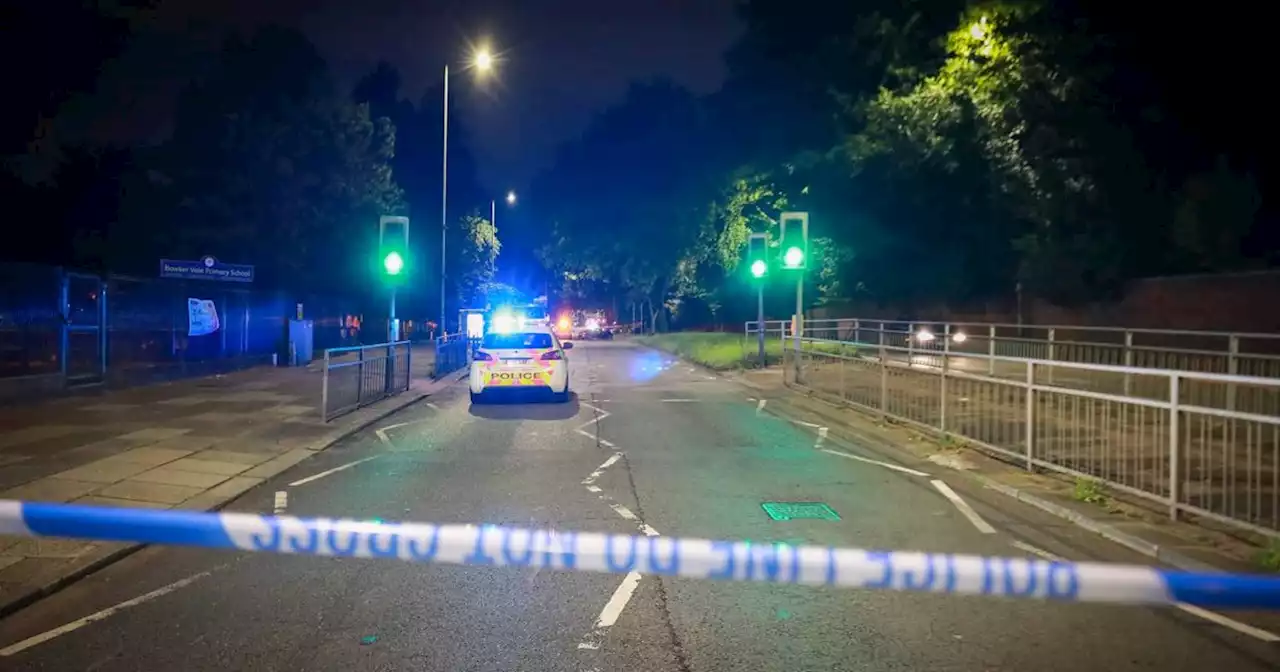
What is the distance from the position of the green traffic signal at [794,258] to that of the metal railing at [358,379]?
889 cm

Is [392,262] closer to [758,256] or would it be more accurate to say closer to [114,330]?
[114,330]

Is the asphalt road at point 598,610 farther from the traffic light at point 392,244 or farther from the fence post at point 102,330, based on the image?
the fence post at point 102,330

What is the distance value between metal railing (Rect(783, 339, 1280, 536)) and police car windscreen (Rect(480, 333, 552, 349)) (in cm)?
629

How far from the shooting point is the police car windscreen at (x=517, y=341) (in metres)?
18.6

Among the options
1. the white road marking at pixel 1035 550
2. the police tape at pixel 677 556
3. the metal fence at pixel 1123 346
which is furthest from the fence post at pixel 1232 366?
the police tape at pixel 677 556

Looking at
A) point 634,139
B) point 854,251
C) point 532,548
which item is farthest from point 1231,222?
point 634,139

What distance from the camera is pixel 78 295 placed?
18.6m

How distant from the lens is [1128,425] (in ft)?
31.0

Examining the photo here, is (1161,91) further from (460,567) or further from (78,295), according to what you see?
(78,295)

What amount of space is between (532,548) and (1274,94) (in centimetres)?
2340

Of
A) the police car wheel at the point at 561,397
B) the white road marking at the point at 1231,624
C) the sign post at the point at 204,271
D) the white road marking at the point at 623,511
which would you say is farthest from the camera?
the sign post at the point at 204,271

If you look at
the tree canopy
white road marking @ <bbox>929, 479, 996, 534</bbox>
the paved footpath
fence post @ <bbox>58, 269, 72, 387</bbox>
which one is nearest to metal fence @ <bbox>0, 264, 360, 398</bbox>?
fence post @ <bbox>58, 269, 72, 387</bbox>

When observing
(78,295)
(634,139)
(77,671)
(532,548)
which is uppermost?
(634,139)

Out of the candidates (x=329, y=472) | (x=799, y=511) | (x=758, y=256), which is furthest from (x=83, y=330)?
(x=758, y=256)
